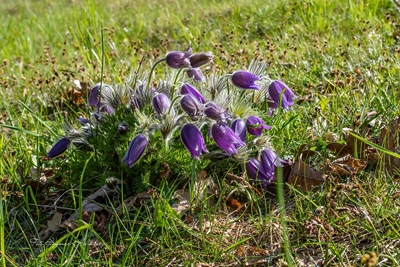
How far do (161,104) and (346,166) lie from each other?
761 millimetres

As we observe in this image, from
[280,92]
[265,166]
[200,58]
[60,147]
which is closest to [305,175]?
[265,166]

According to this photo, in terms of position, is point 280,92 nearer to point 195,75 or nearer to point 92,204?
point 195,75

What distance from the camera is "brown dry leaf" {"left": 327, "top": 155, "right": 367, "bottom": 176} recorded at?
2285 mm

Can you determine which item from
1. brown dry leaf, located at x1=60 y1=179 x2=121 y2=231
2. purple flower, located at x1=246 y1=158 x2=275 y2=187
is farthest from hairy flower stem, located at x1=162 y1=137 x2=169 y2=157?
purple flower, located at x1=246 y1=158 x2=275 y2=187

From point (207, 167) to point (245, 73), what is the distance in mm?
411

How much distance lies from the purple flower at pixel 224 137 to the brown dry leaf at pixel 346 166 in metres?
0.39

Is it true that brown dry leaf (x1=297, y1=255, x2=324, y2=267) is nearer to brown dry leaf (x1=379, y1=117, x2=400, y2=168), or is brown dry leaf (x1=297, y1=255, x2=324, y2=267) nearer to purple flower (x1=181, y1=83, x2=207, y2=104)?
brown dry leaf (x1=379, y1=117, x2=400, y2=168)

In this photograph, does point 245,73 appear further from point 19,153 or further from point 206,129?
point 19,153

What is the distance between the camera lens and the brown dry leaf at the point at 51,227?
7.55 ft

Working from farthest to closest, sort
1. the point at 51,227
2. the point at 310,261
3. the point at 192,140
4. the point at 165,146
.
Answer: the point at 51,227
the point at 165,146
the point at 192,140
the point at 310,261

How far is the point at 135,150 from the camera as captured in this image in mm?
2129

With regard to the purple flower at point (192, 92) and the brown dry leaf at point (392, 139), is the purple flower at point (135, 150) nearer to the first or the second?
the purple flower at point (192, 92)

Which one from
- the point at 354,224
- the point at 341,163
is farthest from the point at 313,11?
the point at 354,224

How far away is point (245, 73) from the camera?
238cm
